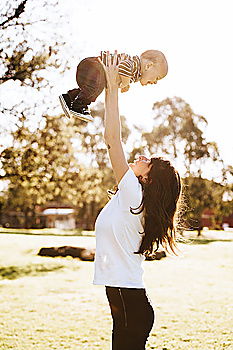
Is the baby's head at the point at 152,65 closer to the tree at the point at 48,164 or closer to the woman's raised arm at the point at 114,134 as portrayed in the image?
the woman's raised arm at the point at 114,134

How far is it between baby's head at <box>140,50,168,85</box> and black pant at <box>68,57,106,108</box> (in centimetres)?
20

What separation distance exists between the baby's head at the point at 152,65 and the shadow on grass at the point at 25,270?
11022 millimetres

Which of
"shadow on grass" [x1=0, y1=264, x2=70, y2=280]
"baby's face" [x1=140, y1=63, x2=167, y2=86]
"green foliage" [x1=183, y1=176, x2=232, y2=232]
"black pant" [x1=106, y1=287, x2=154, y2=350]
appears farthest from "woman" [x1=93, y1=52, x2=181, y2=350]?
"green foliage" [x1=183, y1=176, x2=232, y2=232]

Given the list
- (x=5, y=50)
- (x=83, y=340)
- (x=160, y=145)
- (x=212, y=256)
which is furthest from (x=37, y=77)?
(x=160, y=145)

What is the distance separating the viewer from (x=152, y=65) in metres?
2.50

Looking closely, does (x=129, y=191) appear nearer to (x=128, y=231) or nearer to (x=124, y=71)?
(x=128, y=231)

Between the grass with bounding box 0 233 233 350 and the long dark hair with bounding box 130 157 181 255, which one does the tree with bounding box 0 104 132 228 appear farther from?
the long dark hair with bounding box 130 157 181 255

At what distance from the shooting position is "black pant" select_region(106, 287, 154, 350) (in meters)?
2.64

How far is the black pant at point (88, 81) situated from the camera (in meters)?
2.51

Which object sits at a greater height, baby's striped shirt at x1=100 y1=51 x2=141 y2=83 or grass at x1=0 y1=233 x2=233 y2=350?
baby's striped shirt at x1=100 y1=51 x2=141 y2=83

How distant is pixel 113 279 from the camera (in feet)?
8.57

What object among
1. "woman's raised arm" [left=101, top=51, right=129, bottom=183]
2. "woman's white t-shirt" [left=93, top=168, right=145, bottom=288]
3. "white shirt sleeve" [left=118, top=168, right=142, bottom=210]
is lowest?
"woman's white t-shirt" [left=93, top=168, right=145, bottom=288]

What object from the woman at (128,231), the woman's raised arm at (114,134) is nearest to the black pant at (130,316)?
the woman at (128,231)

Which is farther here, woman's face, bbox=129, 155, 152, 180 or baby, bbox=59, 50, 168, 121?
woman's face, bbox=129, 155, 152, 180
